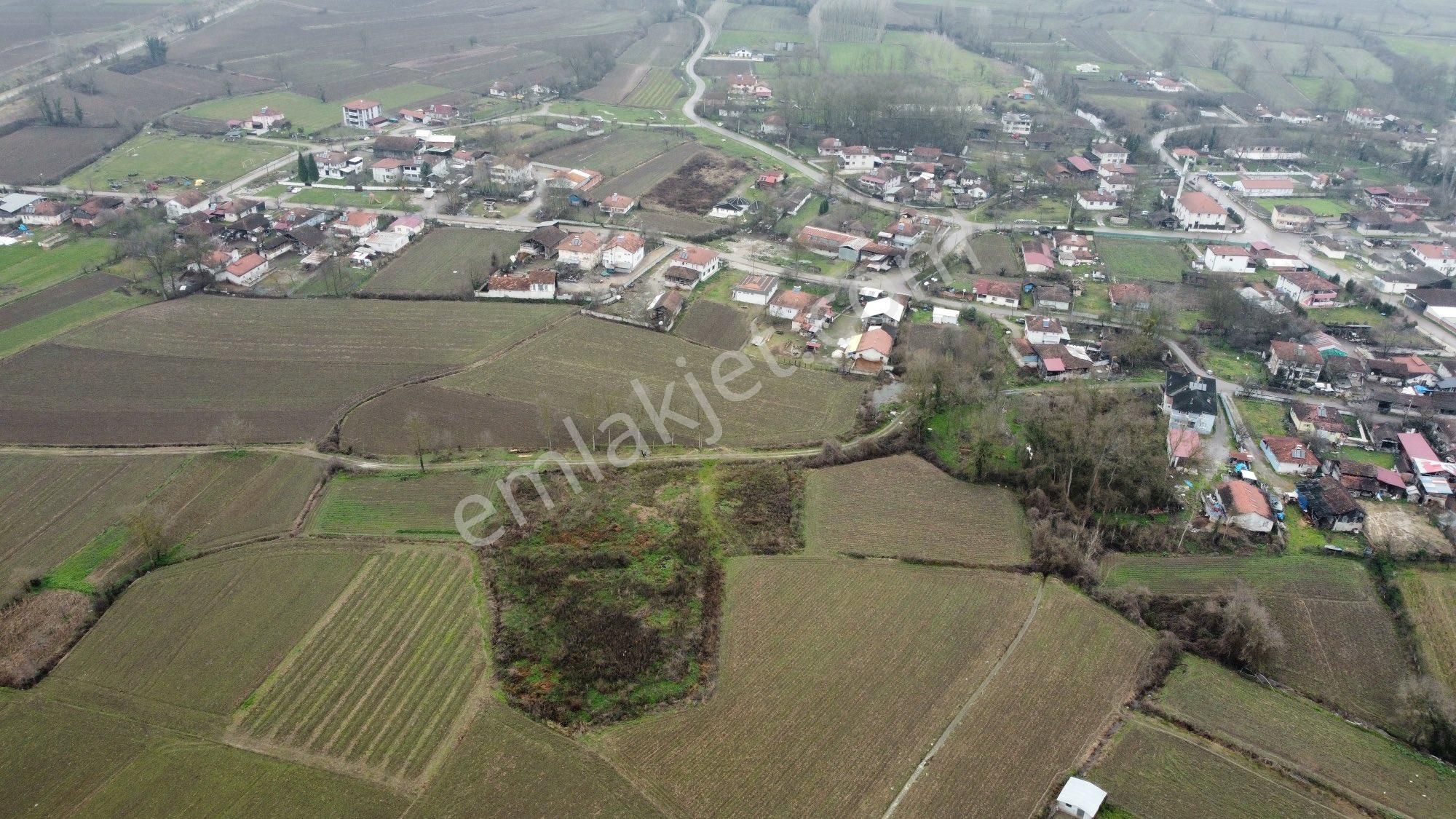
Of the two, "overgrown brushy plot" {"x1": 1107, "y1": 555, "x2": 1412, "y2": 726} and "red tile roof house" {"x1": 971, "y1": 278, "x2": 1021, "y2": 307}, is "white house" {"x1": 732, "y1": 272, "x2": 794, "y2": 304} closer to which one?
"red tile roof house" {"x1": 971, "y1": 278, "x2": 1021, "y2": 307}

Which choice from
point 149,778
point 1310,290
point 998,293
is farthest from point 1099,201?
point 149,778

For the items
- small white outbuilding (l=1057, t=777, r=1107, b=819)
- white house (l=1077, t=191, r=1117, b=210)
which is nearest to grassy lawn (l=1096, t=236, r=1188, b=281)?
white house (l=1077, t=191, r=1117, b=210)

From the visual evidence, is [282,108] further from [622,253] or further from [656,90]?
[622,253]

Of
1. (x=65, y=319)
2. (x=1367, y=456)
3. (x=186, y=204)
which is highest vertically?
(x=186, y=204)

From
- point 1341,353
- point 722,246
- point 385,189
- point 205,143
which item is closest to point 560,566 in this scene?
point 722,246

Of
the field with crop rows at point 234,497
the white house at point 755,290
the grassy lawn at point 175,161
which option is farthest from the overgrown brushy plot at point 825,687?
the grassy lawn at point 175,161

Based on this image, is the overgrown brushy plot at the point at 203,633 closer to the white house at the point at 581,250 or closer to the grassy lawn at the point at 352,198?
the white house at the point at 581,250
